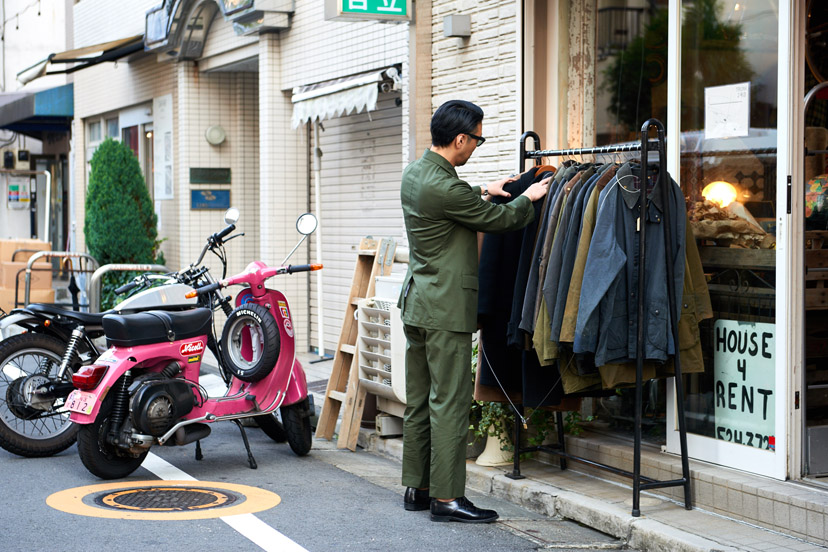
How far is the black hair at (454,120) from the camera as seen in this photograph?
224 inches

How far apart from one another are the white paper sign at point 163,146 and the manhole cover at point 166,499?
32.5 ft

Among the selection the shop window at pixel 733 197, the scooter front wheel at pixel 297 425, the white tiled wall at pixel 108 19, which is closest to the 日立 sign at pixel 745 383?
the shop window at pixel 733 197

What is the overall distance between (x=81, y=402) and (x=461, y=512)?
2.54m

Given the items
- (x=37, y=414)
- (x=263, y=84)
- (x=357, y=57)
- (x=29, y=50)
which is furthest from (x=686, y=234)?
(x=29, y=50)

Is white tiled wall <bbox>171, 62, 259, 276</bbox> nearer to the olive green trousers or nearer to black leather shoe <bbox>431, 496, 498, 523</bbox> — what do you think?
the olive green trousers

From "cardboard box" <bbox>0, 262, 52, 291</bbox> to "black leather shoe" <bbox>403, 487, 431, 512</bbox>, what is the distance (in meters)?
8.61

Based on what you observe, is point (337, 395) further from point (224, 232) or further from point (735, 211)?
point (735, 211)

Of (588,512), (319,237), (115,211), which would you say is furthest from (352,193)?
(588,512)

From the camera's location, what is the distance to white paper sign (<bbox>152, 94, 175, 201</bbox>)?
1588cm

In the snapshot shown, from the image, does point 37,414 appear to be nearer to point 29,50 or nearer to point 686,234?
point 686,234

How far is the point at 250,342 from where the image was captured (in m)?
7.45

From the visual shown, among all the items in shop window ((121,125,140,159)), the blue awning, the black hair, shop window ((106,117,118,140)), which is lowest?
the black hair

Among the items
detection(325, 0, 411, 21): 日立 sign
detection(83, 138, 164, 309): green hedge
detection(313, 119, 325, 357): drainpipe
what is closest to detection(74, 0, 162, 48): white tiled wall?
detection(83, 138, 164, 309): green hedge

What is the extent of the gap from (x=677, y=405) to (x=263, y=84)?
8.46m
